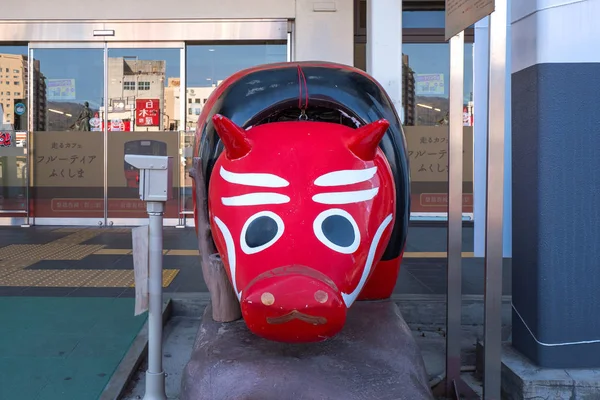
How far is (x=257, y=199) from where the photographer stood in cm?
215

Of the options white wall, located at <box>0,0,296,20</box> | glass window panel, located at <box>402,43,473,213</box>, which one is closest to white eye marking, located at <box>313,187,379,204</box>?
white wall, located at <box>0,0,296,20</box>

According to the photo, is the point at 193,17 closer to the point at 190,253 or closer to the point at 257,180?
the point at 190,253

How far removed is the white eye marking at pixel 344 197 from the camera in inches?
83.9

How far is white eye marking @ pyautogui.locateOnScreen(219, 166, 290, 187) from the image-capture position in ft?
7.09

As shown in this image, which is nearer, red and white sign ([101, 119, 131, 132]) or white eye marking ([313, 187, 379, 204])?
white eye marking ([313, 187, 379, 204])

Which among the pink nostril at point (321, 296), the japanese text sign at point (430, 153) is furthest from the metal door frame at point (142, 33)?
the pink nostril at point (321, 296)

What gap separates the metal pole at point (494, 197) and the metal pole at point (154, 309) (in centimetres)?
164

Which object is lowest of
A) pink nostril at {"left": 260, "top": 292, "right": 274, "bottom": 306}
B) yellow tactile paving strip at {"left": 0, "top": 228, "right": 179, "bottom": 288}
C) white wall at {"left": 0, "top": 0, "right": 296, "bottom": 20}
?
yellow tactile paving strip at {"left": 0, "top": 228, "right": 179, "bottom": 288}

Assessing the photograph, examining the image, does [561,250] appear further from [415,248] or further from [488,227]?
[415,248]

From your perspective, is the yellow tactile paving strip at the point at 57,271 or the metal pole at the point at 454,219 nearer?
the metal pole at the point at 454,219

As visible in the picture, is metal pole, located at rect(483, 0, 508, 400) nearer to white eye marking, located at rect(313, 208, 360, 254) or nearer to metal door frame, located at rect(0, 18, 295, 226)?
white eye marking, located at rect(313, 208, 360, 254)

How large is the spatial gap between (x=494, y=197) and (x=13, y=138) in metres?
8.76

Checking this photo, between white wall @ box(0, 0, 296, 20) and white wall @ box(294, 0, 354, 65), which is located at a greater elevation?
white wall @ box(0, 0, 296, 20)

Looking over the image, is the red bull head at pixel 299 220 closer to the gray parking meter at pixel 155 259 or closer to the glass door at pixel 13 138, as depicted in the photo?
the gray parking meter at pixel 155 259
